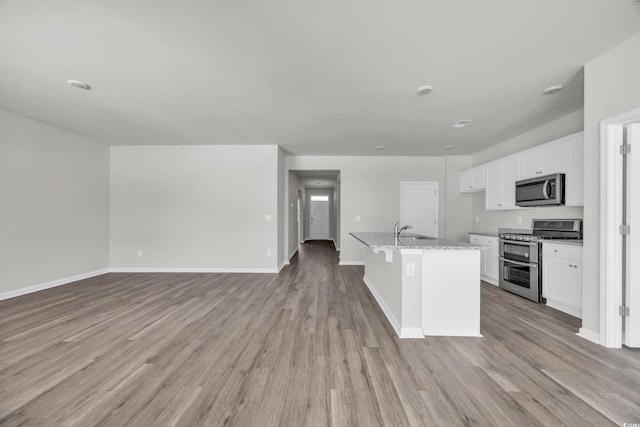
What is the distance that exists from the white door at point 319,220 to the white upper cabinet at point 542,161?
896 centimetres

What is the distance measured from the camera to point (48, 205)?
412 cm

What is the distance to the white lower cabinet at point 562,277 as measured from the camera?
2977 mm

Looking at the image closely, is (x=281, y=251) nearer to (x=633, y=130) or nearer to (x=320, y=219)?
(x=633, y=130)

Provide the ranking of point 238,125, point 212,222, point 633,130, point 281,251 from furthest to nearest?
point 281,251
point 212,222
point 238,125
point 633,130

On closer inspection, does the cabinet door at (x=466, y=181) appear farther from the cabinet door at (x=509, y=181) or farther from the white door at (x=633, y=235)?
the white door at (x=633, y=235)

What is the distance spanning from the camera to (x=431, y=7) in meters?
1.70

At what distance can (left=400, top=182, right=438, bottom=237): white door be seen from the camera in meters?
6.14

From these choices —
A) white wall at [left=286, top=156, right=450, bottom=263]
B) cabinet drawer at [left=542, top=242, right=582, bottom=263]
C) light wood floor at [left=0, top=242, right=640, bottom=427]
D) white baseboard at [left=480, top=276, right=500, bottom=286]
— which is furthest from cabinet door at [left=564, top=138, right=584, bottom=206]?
white wall at [left=286, top=156, right=450, bottom=263]

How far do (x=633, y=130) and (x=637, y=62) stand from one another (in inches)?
21.8

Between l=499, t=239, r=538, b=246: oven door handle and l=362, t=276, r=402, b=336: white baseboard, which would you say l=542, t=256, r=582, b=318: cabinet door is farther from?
l=362, t=276, r=402, b=336: white baseboard

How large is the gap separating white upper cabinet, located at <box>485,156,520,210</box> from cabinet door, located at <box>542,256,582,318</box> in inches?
49.4

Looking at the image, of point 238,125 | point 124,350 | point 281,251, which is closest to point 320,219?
point 281,251

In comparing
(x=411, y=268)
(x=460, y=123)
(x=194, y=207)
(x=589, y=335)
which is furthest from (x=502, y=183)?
(x=194, y=207)

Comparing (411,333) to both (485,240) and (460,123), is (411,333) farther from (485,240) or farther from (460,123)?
(460,123)
